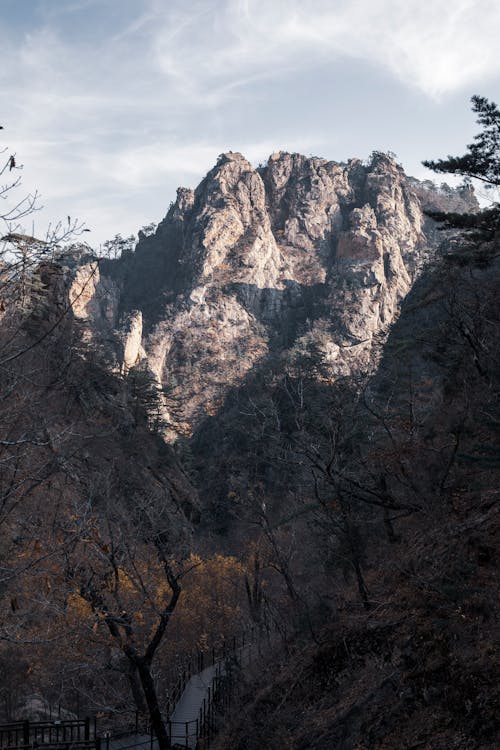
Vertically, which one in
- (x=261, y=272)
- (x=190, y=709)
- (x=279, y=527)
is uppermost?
(x=261, y=272)

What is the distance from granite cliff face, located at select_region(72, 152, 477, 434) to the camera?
106 metres

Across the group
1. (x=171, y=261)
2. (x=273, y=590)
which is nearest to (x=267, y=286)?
(x=171, y=261)

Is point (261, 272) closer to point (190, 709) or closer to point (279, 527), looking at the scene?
point (279, 527)

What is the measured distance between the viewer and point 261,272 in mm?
115125

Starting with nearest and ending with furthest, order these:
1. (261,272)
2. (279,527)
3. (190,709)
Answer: (190,709) < (279,527) < (261,272)

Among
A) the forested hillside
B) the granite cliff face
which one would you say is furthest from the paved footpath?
the granite cliff face

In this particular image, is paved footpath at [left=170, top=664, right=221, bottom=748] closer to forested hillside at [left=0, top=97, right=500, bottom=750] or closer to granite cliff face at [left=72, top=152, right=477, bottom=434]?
forested hillside at [left=0, top=97, right=500, bottom=750]

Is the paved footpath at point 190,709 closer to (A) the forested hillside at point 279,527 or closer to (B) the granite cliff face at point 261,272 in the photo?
(A) the forested hillside at point 279,527

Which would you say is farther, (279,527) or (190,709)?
(279,527)

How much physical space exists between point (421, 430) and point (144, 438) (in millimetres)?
28570

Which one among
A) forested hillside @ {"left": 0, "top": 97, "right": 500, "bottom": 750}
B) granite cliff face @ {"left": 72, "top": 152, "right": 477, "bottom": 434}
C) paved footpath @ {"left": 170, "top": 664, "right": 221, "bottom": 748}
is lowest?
paved footpath @ {"left": 170, "top": 664, "right": 221, "bottom": 748}

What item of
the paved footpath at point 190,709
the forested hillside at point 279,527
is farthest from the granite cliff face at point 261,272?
the paved footpath at point 190,709

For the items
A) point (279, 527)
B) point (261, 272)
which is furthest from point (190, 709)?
point (261, 272)

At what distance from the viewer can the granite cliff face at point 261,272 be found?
10600 centimetres
